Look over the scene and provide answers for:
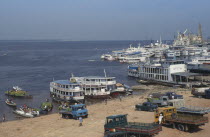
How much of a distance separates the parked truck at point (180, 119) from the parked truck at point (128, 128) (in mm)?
3079

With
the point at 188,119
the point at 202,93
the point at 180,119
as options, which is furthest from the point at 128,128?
the point at 202,93

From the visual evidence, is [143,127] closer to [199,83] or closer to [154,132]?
[154,132]

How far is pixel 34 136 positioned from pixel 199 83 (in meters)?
37.8

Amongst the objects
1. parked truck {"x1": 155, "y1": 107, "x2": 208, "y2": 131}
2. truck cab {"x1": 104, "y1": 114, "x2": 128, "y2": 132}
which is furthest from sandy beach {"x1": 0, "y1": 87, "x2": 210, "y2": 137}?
truck cab {"x1": 104, "y1": 114, "x2": 128, "y2": 132}

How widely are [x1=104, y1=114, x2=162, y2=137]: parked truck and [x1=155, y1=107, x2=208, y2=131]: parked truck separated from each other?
3.08 meters

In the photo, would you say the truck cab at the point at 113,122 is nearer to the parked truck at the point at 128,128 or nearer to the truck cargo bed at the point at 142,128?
the parked truck at the point at 128,128

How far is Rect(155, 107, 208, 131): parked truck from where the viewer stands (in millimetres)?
25688

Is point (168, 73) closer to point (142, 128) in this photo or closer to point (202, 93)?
point (202, 93)

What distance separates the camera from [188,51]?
140375 millimetres

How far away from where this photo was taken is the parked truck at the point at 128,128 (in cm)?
2319

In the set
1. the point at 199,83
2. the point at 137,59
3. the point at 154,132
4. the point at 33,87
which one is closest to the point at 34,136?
the point at 154,132

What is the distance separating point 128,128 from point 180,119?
5291mm

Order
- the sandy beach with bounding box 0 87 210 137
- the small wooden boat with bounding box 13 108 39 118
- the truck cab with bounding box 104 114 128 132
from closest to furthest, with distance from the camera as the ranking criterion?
the truck cab with bounding box 104 114 128 132 < the sandy beach with bounding box 0 87 210 137 < the small wooden boat with bounding box 13 108 39 118

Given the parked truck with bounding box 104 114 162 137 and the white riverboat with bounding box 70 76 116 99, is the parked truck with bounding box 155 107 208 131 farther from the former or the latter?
the white riverboat with bounding box 70 76 116 99
